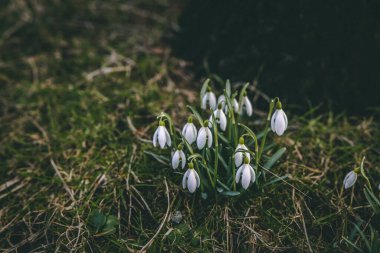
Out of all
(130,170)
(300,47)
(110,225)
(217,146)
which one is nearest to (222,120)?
(217,146)

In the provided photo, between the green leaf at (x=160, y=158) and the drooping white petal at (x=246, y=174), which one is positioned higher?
the drooping white petal at (x=246, y=174)

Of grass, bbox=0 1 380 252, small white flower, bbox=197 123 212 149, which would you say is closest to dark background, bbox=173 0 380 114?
grass, bbox=0 1 380 252

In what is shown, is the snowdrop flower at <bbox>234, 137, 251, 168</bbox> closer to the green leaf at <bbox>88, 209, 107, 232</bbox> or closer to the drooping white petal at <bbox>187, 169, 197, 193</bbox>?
the drooping white petal at <bbox>187, 169, 197, 193</bbox>

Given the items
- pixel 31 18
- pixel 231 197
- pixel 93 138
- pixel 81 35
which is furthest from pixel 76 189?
pixel 31 18

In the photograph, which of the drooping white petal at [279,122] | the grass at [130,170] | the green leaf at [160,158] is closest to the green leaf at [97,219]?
the grass at [130,170]

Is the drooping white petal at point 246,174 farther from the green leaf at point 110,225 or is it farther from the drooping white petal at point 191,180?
the green leaf at point 110,225

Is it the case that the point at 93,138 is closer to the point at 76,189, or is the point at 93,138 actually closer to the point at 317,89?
the point at 76,189
